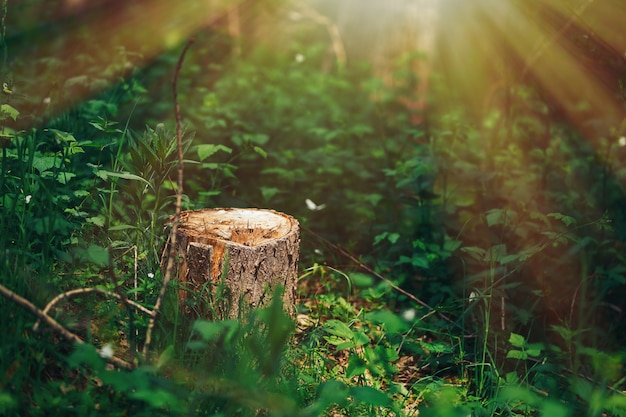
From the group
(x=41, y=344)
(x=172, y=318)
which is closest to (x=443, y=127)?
(x=172, y=318)

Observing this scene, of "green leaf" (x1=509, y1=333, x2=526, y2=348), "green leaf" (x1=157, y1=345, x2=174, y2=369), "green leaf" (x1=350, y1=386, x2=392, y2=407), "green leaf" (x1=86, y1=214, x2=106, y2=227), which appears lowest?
"green leaf" (x1=86, y1=214, x2=106, y2=227)

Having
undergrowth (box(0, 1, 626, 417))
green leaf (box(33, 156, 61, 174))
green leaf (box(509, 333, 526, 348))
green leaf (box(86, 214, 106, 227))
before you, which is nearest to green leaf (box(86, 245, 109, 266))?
undergrowth (box(0, 1, 626, 417))

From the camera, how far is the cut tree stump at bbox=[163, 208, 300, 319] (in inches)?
90.3

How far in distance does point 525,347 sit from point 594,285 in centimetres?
80

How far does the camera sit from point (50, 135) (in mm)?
2971

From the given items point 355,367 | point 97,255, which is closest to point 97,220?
point 97,255

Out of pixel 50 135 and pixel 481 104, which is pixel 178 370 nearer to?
pixel 50 135

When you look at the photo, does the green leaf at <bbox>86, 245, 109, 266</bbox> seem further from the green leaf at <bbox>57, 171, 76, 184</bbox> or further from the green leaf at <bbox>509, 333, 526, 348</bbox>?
the green leaf at <bbox>509, 333, 526, 348</bbox>

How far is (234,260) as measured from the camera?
2.33 metres

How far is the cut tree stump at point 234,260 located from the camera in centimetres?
229

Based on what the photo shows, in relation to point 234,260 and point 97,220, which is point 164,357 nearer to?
point 234,260

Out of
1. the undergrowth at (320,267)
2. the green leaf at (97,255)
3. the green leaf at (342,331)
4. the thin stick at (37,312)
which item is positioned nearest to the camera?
the thin stick at (37,312)

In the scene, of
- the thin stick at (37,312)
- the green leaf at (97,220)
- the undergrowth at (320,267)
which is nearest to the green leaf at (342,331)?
the undergrowth at (320,267)

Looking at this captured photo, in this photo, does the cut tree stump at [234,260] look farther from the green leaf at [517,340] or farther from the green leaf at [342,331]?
the green leaf at [517,340]
